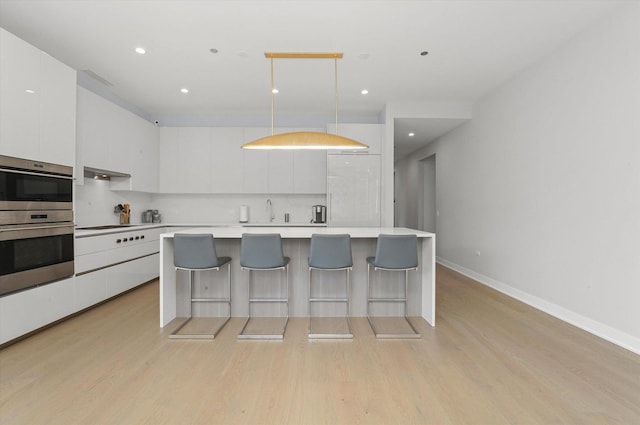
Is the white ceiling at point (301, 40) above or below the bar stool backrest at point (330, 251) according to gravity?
above

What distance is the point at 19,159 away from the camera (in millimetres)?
2459

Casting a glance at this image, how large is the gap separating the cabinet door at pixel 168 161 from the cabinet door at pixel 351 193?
2.74 m

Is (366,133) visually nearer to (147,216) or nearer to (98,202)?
(147,216)

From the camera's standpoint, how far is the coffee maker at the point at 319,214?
17.3ft

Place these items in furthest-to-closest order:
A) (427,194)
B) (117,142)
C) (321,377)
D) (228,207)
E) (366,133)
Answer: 1. (427,194)
2. (228,207)
3. (366,133)
4. (117,142)
5. (321,377)

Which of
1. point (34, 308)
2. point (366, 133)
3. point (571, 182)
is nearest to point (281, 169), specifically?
point (366, 133)

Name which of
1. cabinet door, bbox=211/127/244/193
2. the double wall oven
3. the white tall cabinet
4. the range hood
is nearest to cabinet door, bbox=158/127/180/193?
cabinet door, bbox=211/127/244/193

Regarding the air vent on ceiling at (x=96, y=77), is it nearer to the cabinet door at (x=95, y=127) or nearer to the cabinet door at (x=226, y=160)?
the cabinet door at (x=95, y=127)

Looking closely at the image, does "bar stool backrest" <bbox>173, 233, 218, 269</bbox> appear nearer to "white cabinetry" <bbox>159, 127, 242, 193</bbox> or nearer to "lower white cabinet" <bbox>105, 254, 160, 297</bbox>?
"lower white cabinet" <bbox>105, 254, 160, 297</bbox>

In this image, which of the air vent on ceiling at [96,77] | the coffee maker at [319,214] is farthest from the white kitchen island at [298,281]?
the air vent on ceiling at [96,77]

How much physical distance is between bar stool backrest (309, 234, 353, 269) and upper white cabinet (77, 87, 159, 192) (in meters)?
3.06

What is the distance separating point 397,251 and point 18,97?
353 cm

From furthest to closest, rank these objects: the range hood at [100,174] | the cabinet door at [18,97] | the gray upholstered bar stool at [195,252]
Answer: the range hood at [100,174], the gray upholstered bar stool at [195,252], the cabinet door at [18,97]

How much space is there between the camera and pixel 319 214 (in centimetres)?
530
